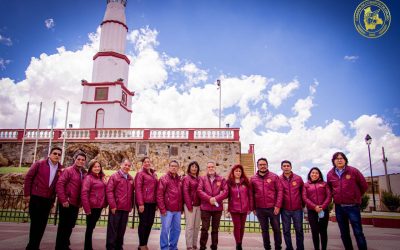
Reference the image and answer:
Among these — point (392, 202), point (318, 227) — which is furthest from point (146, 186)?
point (392, 202)

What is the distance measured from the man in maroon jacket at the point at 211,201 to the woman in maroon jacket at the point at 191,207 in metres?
0.16

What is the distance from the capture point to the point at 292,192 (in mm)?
5438

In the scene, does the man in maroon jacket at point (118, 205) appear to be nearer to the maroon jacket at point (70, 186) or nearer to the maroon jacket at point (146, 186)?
the maroon jacket at point (146, 186)

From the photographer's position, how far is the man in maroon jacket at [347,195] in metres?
4.98

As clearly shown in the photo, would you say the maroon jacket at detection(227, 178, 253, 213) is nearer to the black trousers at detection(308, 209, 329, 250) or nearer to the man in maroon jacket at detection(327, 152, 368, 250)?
the black trousers at detection(308, 209, 329, 250)

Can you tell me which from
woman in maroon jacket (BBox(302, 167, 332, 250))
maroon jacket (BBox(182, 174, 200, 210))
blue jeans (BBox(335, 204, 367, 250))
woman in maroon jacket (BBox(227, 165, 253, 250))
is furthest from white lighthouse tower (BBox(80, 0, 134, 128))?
blue jeans (BBox(335, 204, 367, 250))

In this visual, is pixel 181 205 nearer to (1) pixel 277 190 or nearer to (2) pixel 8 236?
(1) pixel 277 190

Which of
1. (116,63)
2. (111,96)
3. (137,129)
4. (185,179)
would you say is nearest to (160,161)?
(137,129)

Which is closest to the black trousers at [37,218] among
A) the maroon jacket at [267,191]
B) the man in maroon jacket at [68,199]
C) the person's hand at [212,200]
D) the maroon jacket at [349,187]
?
the man in maroon jacket at [68,199]

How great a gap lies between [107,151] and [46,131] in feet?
15.9

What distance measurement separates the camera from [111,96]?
22266 mm

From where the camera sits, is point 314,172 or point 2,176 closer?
point 314,172

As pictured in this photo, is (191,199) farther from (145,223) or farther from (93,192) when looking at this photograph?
(93,192)

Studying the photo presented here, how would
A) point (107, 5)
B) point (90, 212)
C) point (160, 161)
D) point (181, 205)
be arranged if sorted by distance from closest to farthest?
point (90, 212) → point (181, 205) → point (160, 161) → point (107, 5)
